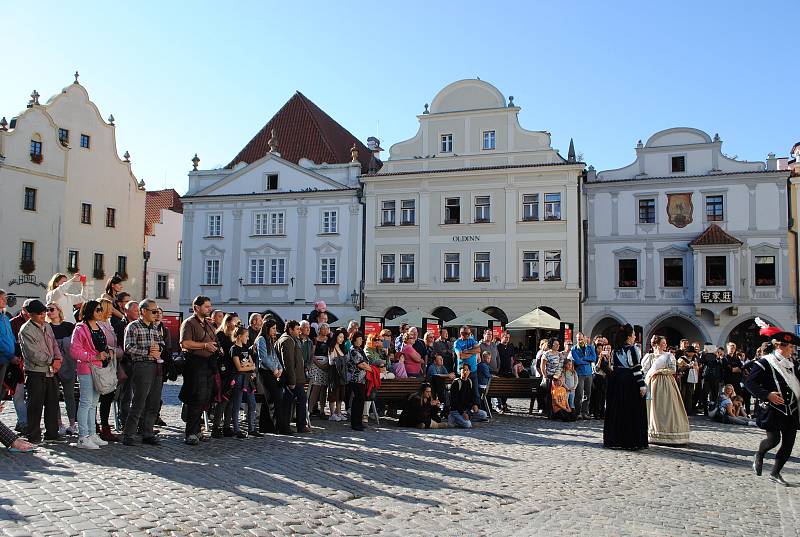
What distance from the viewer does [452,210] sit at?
37219 millimetres

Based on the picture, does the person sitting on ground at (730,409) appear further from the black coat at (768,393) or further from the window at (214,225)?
the window at (214,225)

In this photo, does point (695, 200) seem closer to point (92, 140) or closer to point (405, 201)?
point (405, 201)

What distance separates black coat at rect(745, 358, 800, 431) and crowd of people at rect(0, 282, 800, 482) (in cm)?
1

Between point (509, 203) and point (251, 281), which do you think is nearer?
point (509, 203)

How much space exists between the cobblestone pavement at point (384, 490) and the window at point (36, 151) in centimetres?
3185

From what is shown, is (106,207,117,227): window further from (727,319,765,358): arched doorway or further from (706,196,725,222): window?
(727,319,765,358): arched doorway

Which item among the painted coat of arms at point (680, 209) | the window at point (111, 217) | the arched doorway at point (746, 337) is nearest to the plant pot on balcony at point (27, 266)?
the window at point (111, 217)

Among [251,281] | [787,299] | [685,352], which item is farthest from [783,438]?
[251,281]

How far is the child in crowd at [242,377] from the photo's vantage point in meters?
11.3

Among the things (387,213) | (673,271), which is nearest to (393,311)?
(387,213)

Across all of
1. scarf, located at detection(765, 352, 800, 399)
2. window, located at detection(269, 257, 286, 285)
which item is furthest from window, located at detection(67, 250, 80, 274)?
scarf, located at detection(765, 352, 800, 399)

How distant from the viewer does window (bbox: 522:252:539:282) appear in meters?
35.6

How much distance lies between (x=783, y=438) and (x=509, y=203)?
2751cm

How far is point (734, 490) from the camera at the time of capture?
8.47 m
